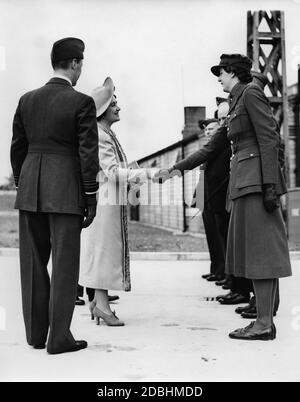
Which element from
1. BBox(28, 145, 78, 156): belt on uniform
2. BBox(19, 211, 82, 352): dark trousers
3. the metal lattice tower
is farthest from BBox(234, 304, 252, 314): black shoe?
the metal lattice tower

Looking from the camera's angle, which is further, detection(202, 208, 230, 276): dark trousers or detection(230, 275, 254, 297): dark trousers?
detection(202, 208, 230, 276): dark trousers

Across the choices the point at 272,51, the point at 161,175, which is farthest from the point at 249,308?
the point at 272,51

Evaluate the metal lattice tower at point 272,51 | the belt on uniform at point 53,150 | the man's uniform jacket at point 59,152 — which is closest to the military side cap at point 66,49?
the man's uniform jacket at point 59,152

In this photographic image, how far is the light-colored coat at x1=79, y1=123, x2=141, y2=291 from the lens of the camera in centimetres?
502

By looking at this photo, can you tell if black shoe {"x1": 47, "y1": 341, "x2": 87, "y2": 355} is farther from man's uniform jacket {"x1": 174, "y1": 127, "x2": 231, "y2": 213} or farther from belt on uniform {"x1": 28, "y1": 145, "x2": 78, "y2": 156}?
man's uniform jacket {"x1": 174, "y1": 127, "x2": 231, "y2": 213}

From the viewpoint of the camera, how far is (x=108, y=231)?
5.07m

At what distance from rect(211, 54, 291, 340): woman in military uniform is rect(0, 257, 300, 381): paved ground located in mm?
349

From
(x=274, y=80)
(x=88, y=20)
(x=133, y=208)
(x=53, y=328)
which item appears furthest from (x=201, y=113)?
(x=53, y=328)

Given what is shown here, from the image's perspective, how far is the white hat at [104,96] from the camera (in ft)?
17.2

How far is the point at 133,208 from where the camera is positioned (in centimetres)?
3262

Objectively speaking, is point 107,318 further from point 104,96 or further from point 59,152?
point 104,96

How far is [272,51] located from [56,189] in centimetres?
1097
